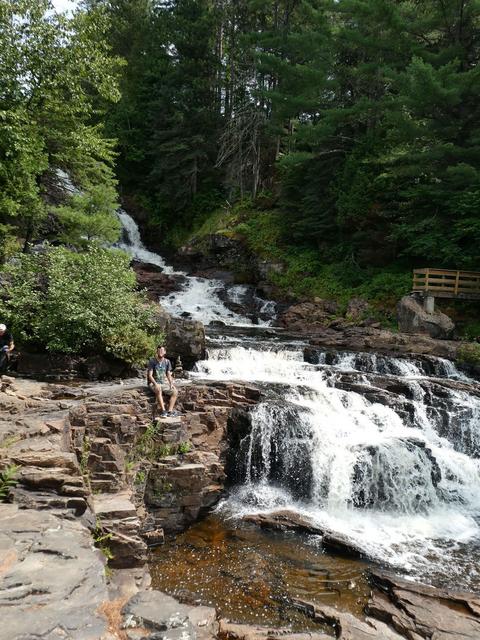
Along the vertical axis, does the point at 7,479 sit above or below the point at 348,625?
above

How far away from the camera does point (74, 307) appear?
13.3 m

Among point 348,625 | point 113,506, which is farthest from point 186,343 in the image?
point 348,625

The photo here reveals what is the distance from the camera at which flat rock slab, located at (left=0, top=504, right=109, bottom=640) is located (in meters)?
3.74

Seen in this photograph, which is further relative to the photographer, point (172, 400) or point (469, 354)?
point (469, 354)

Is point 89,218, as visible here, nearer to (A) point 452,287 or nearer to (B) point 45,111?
(B) point 45,111

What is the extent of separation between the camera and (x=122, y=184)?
132 ft

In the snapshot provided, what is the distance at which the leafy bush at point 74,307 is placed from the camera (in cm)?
1334

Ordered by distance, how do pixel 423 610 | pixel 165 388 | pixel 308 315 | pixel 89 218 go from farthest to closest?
1. pixel 308 315
2. pixel 89 218
3. pixel 165 388
4. pixel 423 610

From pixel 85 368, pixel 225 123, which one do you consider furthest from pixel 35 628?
pixel 225 123

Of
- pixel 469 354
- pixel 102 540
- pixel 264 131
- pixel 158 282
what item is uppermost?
pixel 264 131

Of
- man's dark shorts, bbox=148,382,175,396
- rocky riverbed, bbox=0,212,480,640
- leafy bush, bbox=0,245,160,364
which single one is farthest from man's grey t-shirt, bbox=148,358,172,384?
leafy bush, bbox=0,245,160,364

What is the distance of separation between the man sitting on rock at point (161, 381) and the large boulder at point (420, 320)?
43.7 ft

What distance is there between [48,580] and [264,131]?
34136mm

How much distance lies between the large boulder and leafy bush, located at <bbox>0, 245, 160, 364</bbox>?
39.6 feet
